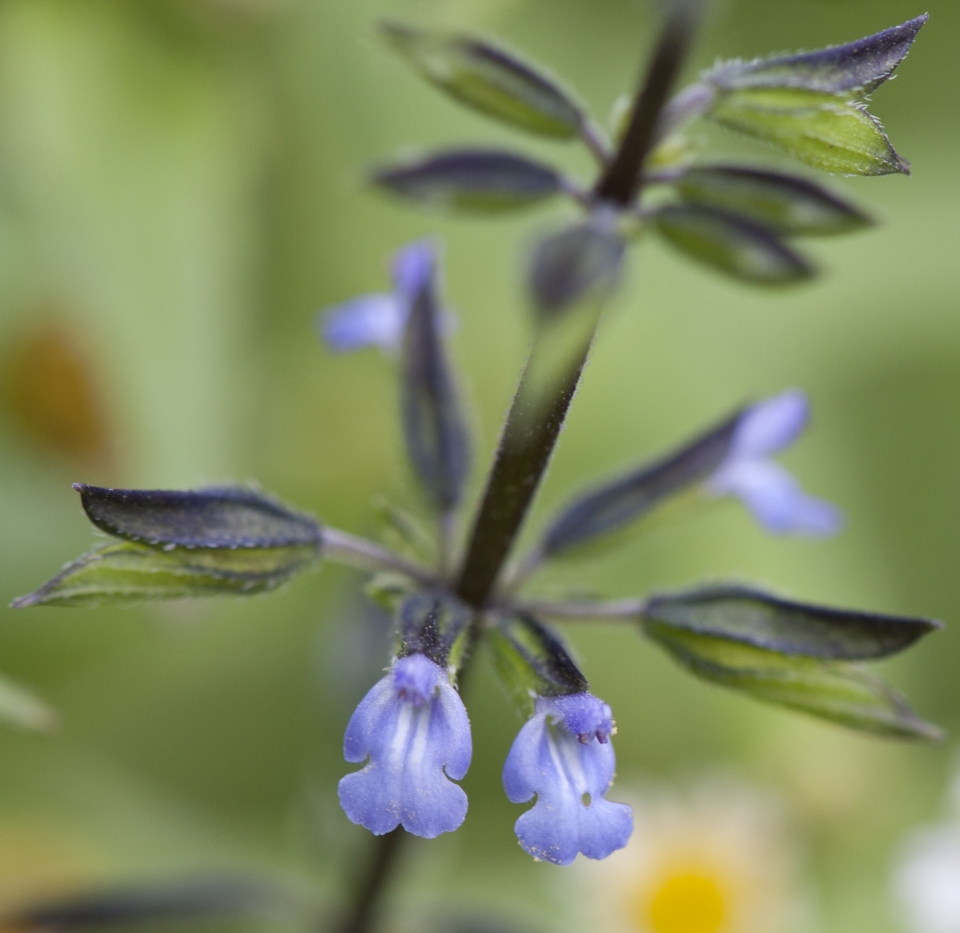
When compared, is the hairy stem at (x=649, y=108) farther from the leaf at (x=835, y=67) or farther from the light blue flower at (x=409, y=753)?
the light blue flower at (x=409, y=753)

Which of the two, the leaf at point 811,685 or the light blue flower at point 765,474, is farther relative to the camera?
the light blue flower at point 765,474

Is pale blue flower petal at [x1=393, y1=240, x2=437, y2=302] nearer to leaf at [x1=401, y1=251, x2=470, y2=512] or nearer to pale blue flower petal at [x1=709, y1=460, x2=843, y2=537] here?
leaf at [x1=401, y1=251, x2=470, y2=512]

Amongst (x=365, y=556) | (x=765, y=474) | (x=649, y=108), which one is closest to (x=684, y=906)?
(x=765, y=474)

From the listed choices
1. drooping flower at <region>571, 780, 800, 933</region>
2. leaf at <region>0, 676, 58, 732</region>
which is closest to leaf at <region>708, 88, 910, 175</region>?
leaf at <region>0, 676, 58, 732</region>

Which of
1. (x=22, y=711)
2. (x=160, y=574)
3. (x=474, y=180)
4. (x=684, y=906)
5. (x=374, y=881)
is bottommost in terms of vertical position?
(x=684, y=906)

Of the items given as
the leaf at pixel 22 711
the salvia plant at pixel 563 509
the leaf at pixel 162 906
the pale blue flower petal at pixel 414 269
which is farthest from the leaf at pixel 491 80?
the leaf at pixel 162 906

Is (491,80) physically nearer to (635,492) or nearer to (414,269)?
(414,269)
